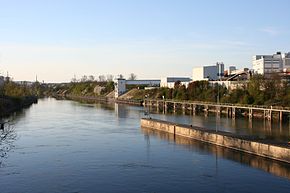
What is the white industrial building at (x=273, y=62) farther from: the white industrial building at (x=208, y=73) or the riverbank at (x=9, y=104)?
the riverbank at (x=9, y=104)

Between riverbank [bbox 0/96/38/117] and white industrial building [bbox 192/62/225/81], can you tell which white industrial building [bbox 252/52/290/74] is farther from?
riverbank [bbox 0/96/38/117]

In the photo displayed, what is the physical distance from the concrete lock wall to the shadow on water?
0.45 metres

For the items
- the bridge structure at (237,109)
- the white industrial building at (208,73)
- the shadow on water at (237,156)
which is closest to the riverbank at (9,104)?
the bridge structure at (237,109)

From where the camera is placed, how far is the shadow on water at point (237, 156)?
926 inches

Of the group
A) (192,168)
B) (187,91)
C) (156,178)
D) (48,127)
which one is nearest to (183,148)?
(192,168)

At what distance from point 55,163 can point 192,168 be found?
862 centimetres

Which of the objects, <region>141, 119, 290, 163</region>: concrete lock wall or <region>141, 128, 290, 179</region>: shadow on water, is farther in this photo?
<region>141, 119, 290, 163</region>: concrete lock wall

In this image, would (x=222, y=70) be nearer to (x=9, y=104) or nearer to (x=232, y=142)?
(x=9, y=104)

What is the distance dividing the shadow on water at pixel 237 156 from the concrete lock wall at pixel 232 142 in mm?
447

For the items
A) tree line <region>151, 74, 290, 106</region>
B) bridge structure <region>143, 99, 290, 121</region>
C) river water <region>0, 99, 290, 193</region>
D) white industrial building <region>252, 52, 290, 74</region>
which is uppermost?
white industrial building <region>252, 52, 290, 74</region>

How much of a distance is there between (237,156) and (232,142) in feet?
8.60

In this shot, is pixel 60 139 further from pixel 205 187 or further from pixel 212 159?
pixel 205 187

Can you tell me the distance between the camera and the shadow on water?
23.5 meters

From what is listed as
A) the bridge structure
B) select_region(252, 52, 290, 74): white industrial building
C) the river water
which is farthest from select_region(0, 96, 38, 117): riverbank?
select_region(252, 52, 290, 74): white industrial building
